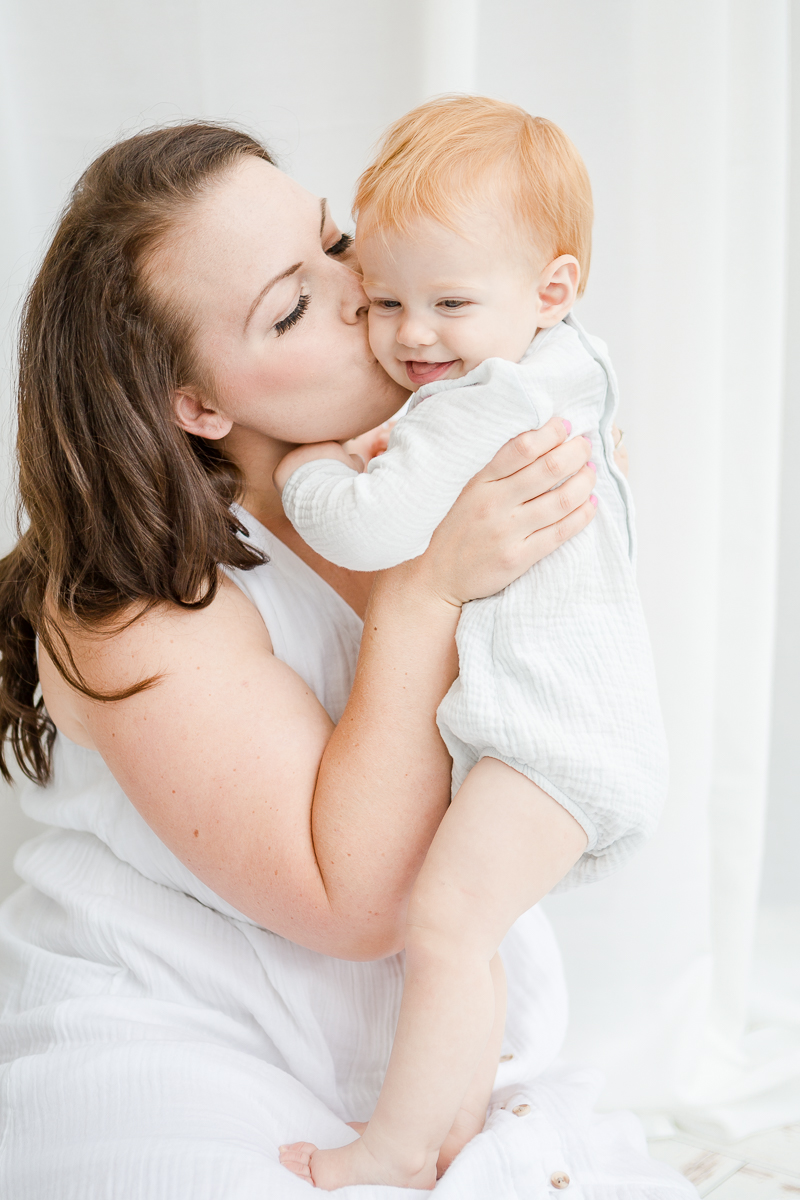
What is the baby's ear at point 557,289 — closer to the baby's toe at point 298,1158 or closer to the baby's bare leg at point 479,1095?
the baby's bare leg at point 479,1095

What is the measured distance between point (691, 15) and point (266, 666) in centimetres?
126

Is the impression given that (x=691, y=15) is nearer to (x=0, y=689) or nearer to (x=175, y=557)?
(x=175, y=557)

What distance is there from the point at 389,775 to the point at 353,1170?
41 cm

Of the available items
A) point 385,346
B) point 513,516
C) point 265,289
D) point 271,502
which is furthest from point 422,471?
point 271,502

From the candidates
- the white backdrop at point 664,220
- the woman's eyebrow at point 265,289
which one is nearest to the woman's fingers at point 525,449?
the woman's eyebrow at point 265,289

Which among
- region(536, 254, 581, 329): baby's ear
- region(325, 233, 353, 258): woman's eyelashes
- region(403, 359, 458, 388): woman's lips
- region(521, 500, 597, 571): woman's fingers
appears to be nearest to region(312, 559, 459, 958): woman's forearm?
region(521, 500, 597, 571): woman's fingers

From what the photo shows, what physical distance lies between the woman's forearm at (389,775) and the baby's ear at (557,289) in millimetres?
322

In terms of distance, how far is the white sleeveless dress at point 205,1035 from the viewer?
1.01 metres

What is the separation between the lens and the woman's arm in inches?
41.1

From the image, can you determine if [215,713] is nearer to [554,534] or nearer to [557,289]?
[554,534]

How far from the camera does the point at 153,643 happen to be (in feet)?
3.57

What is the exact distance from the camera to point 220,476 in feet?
4.21

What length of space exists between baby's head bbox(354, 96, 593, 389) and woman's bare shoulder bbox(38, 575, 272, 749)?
1.22ft

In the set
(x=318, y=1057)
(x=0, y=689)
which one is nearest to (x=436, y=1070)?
(x=318, y=1057)
